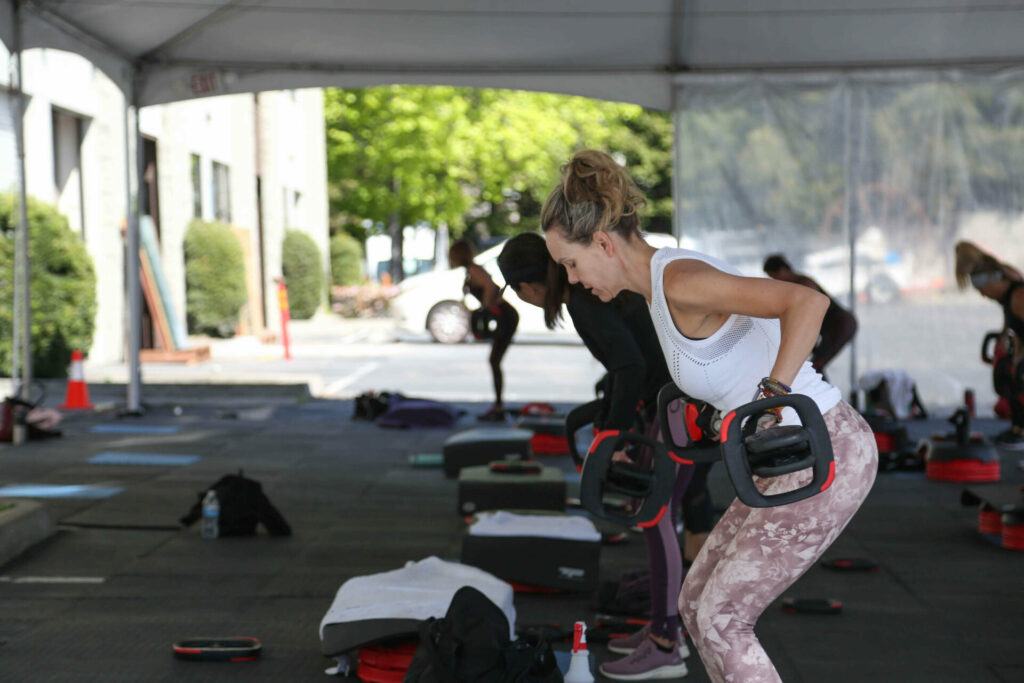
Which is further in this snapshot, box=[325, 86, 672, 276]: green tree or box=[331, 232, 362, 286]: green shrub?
box=[331, 232, 362, 286]: green shrub

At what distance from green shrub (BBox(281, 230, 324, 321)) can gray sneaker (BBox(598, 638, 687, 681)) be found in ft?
77.3

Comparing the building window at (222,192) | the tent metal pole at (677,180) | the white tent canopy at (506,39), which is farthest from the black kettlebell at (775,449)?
the building window at (222,192)

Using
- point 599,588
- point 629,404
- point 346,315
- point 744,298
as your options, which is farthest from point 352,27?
point 346,315

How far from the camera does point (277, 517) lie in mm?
6992

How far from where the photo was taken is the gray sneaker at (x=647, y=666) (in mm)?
4566

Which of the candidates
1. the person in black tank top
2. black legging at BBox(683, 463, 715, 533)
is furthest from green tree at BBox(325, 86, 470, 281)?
black legging at BBox(683, 463, 715, 533)

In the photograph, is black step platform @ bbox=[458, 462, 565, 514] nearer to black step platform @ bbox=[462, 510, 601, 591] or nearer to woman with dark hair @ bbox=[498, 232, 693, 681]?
black step platform @ bbox=[462, 510, 601, 591]

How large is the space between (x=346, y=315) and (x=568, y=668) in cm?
2667

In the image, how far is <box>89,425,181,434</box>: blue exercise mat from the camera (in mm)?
11117

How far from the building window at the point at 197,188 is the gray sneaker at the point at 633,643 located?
1823 cm

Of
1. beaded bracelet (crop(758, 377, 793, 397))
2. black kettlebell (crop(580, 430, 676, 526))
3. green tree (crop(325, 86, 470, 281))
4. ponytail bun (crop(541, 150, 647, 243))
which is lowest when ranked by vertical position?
black kettlebell (crop(580, 430, 676, 526))

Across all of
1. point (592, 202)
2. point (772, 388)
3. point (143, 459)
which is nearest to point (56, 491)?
point (143, 459)

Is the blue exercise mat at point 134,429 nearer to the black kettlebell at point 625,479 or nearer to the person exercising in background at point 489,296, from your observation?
the person exercising in background at point 489,296

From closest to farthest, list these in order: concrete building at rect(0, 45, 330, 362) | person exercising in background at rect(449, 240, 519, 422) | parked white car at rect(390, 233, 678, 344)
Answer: person exercising in background at rect(449, 240, 519, 422) → concrete building at rect(0, 45, 330, 362) → parked white car at rect(390, 233, 678, 344)
